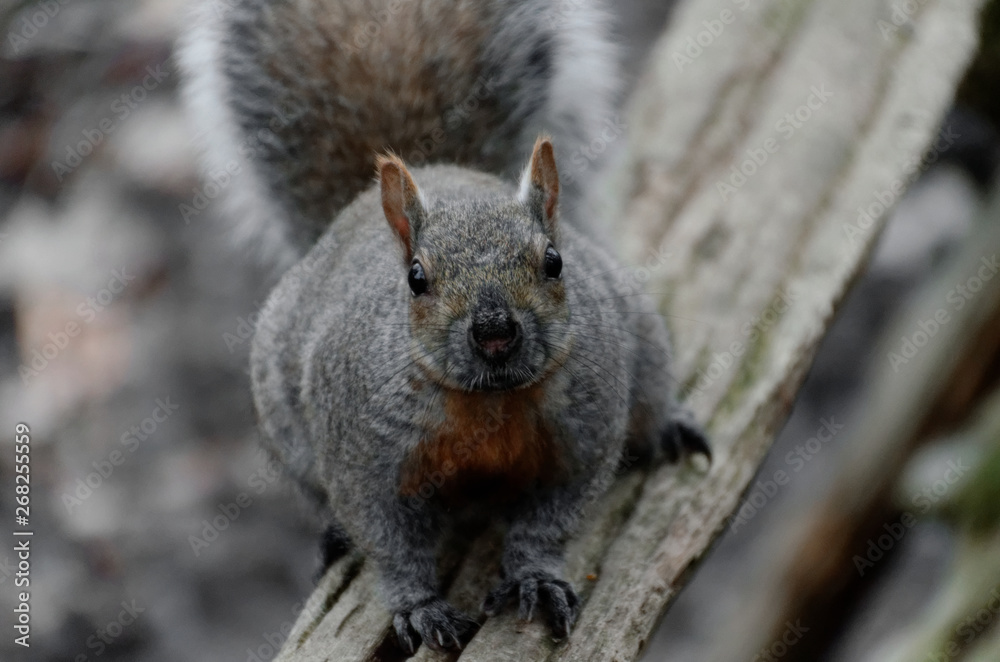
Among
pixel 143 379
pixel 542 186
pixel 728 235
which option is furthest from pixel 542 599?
pixel 143 379

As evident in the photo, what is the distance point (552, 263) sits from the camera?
1.96 m

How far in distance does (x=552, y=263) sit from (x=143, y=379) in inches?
91.7

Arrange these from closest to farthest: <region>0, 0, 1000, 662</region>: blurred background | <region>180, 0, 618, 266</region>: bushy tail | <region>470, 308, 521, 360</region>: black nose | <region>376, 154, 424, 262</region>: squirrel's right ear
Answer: <region>470, 308, 521, 360</region>: black nose
<region>376, 154, 424, 262</region>: squirrel's right ear
<region>180, 0, 618, 266</region>: bushy tail
<region>0, 0, 1000, 662</region>: blurred background

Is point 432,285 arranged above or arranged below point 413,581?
above

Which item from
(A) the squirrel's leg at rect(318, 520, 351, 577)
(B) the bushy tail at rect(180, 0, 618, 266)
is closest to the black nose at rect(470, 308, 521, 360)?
(A) the squirrel's leg at rect(318, 520, 351, 577)

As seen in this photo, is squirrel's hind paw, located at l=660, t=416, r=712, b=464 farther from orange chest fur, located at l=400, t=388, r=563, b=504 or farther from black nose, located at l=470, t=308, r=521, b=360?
black nose, located at l=470, t=308, r=521, b=360

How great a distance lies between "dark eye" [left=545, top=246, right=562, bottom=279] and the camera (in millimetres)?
1955

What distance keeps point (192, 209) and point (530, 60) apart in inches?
65.4

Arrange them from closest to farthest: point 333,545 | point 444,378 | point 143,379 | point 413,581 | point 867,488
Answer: point 444,378
point 413,581
point 333,545
point 867,488
point 143,379

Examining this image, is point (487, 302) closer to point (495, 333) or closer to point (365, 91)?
point (495, 333)

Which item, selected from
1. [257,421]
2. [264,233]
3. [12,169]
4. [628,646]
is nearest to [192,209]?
[12,169]

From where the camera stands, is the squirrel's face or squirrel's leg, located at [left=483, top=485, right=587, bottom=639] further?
squirrel's leg, located at [left=483, top=485, right=587, bottom=639]

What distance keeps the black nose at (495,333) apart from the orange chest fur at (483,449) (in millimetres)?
213

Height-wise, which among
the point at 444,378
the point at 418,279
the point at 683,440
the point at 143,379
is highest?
the point at 418,279
